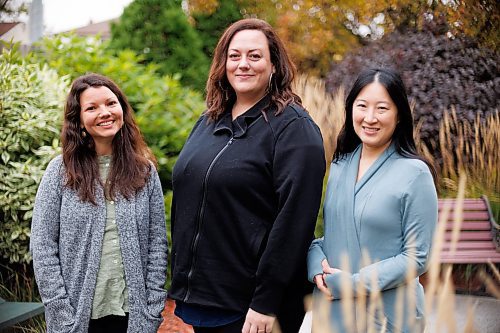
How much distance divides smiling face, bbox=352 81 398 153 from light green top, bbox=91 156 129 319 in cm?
106

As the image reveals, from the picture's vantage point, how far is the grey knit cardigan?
2463 mm

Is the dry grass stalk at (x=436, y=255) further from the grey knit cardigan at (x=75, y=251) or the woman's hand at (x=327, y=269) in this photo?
the grey knit cardigan at (x=75, y=251)

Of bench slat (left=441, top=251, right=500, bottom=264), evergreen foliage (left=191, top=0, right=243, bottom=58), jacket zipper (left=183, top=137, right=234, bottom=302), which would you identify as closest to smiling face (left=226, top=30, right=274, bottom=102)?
jacket zipper (left=183, top=137, right=234, bottom=302)

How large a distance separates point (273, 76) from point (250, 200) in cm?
50

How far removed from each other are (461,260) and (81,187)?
3239mm

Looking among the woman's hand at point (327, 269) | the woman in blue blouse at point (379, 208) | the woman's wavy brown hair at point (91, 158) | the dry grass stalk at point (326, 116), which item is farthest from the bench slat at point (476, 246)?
the woman's wavy brown hair at point (91, 158)

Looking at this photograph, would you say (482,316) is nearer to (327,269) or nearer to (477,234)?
(477,234)

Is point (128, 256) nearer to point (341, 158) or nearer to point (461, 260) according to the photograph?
point (341, 158)

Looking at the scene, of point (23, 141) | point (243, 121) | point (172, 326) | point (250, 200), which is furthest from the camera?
point (23, 141)

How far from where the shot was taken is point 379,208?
2068 mm

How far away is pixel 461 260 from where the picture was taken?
4.75 m

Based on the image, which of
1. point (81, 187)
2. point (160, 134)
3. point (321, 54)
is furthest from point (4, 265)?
point (321, 54)

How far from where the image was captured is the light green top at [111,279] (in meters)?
2.51

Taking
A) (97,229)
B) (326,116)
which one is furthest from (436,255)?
(326,116)
